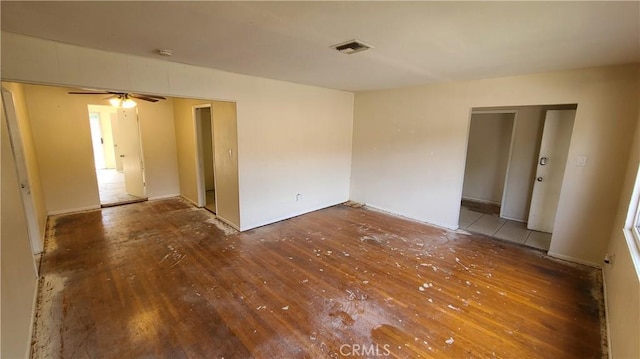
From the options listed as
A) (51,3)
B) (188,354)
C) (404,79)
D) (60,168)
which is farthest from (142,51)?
(60,168)

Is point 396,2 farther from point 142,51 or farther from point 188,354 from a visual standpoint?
point 188,354

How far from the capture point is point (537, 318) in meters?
2.35

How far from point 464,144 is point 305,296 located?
3275 mm

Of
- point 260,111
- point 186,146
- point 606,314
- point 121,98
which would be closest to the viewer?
point 606,314

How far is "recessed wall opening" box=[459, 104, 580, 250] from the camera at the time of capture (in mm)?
4113

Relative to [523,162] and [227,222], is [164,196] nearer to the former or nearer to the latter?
[227,222]

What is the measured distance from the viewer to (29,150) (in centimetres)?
387

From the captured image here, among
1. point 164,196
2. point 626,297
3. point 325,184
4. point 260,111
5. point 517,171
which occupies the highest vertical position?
point 260,111

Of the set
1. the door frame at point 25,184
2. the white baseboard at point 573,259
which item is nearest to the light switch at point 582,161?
the white baseboard at point 573,259

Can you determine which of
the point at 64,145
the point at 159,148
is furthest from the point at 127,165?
the point at 64,145

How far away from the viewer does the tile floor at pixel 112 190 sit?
5.62 metres

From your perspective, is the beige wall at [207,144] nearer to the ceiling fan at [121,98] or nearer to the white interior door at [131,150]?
the ceiling fan at [121,98]

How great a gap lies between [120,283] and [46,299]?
557mm

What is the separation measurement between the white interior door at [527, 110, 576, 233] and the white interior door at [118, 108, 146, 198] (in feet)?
24.2
